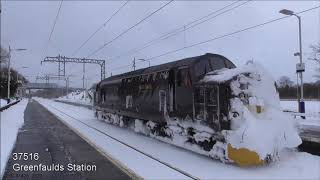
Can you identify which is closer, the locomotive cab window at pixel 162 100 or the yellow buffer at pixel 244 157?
the yellow buffer at pixel 244 157

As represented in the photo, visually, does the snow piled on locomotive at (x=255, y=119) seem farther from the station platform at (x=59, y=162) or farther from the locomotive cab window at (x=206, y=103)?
the station platform at (x=59, y=162)

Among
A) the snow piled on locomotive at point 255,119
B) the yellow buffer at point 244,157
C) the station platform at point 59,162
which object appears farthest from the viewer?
the snow piled on locomotive at point 255,119

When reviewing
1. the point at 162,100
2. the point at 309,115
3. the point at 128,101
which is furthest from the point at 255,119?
the point at 309,115

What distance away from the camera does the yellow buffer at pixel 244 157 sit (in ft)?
37.8

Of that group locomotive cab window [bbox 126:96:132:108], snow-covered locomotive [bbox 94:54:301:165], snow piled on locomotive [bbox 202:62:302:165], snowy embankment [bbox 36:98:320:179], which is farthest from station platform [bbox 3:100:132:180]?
locomotive cab window [bbox 126:96:132:108]

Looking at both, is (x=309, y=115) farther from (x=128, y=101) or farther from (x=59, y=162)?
(x=59, y=162)

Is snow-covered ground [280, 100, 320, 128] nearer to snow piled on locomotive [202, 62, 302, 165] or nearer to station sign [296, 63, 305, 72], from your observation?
station sign [296, 63, 305, 72]

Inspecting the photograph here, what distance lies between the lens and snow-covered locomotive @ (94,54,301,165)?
1188 centimetres

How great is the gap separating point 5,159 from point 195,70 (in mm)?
6792

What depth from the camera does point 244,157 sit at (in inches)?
459

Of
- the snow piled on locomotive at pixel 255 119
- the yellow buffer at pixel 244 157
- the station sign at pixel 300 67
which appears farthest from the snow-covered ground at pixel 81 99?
the yellow buffer at pixel 244 157

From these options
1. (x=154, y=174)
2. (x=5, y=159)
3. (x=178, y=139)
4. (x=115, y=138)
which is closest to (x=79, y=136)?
(x=115, y=138)

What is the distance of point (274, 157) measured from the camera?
11961 millimetres

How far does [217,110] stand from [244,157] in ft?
6.18
